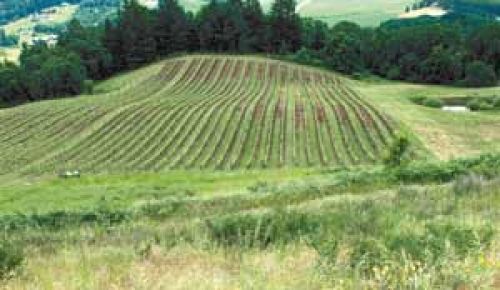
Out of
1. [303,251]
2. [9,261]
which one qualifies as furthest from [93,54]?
[9,261]

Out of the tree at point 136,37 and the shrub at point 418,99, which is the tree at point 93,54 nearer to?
the tree at point 136,37

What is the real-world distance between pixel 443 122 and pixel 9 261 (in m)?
71.6

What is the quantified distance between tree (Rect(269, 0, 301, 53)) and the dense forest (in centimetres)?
18

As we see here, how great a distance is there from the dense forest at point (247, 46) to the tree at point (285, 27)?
183 mm

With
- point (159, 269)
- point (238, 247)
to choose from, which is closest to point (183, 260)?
point (159, 269)

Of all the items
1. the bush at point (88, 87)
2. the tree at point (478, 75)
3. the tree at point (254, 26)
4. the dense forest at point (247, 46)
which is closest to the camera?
the bush at point (88, 87)

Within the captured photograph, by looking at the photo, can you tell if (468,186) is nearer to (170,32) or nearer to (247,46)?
(247,46)

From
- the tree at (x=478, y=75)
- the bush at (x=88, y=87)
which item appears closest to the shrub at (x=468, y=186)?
the bush at (x=88, y=87)

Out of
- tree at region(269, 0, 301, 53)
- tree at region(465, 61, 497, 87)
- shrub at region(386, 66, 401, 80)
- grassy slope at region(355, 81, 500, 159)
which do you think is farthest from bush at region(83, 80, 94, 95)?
tree at region(465, 61, 497, 87)

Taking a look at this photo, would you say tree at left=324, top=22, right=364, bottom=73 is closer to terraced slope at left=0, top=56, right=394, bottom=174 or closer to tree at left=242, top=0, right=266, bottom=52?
tree at left=242, top=0, right=266, bottom=52

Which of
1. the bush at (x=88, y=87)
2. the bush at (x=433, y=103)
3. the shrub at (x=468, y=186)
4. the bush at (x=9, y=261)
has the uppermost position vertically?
the bush at (x=9, y=261)

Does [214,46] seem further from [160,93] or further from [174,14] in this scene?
[160,93]

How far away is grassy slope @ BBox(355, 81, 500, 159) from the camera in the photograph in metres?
66.7

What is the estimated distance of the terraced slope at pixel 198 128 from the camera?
2398 inches
